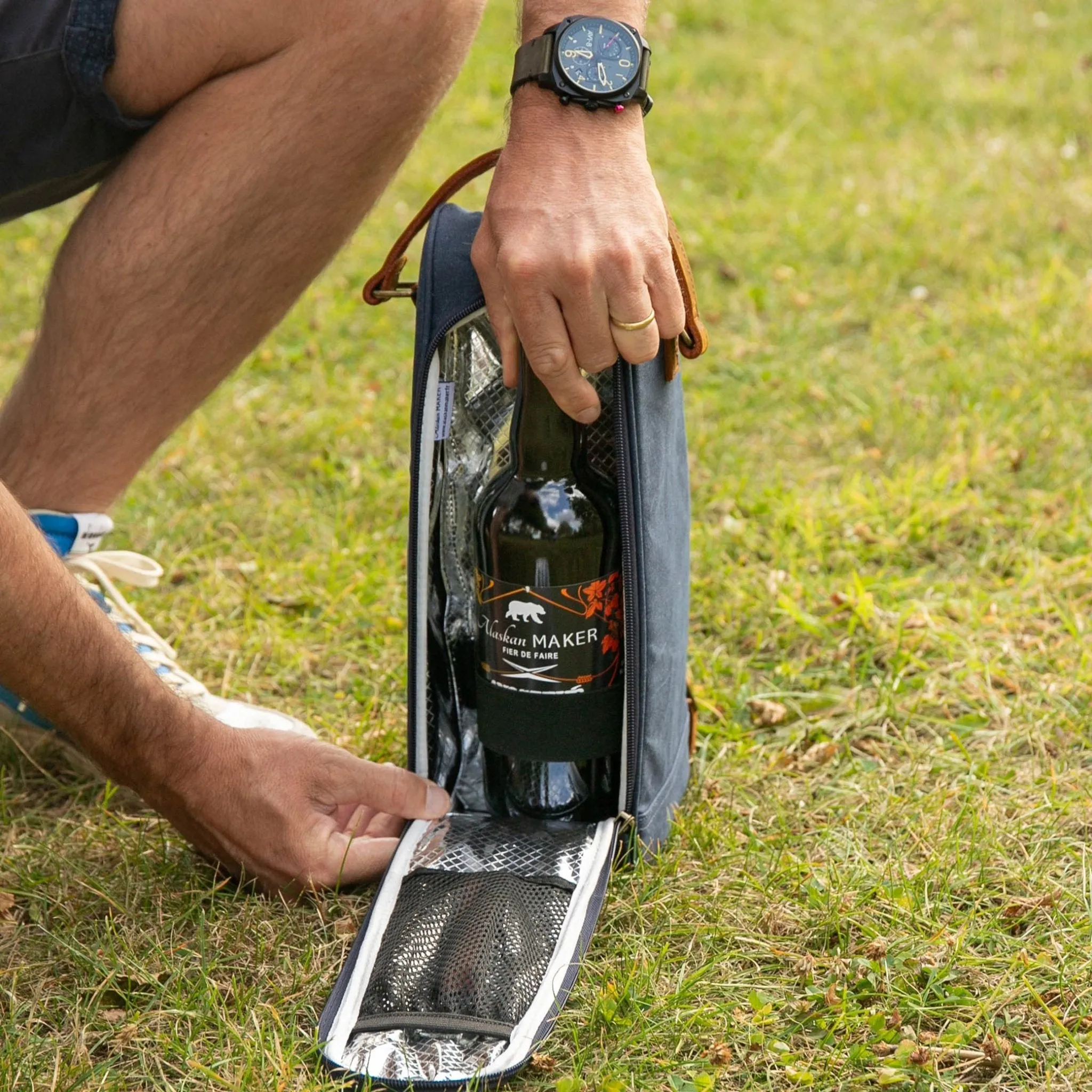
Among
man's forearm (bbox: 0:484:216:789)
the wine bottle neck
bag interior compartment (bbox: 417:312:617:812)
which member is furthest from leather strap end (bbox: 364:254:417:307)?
man's forearm (bbox: 0:484:216:789)

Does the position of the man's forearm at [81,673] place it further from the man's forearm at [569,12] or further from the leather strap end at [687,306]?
the man's forearm at [569,12]

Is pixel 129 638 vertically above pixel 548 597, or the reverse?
pixel 548 597

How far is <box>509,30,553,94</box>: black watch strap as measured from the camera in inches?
73.6

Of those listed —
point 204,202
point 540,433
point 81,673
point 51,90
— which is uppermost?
point 51,90

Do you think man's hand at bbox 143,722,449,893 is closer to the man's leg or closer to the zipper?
the zipper

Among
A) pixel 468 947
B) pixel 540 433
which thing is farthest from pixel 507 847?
pixel 540 433

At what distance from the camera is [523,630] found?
199 centimetres

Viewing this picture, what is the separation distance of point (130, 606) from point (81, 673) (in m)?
0.69

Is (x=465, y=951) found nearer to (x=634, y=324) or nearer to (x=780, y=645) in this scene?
(x=634, y=324)

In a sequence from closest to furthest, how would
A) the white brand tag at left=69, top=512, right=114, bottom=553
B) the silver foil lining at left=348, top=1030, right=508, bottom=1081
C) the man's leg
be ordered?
1. the silver foil lining at left=348, top=1030, right=508, bottom=1081
2. the man's leg
3. the white brand tag at left=69, top=512, right=114, bottom=553

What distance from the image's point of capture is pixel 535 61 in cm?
189

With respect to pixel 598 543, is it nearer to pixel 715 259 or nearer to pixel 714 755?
pixel 714 755

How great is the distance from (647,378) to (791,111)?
4.11 m

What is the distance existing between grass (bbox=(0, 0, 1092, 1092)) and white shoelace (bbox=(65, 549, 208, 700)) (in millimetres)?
240
